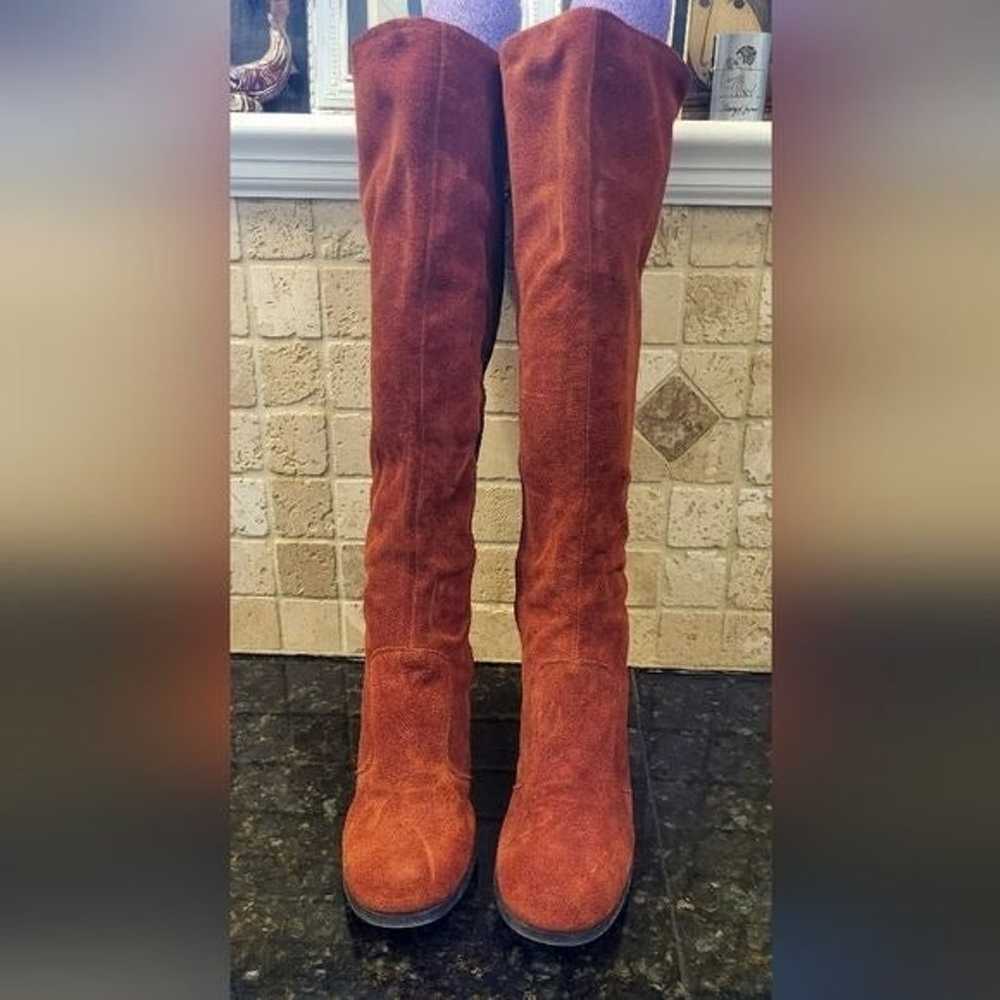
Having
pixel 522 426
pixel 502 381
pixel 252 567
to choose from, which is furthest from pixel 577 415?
pixel 252 567

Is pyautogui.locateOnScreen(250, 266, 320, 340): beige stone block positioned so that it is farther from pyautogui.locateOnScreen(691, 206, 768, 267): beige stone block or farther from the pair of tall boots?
pyautogui.locateOnScreen(691, 206, 768, 267): beige stone block

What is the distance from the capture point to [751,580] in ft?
3.28

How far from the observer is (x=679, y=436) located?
96 cm

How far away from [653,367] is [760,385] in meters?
0.10

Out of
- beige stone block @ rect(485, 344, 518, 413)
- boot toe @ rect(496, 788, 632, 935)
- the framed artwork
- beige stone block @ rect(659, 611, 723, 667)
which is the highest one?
the framed artwork

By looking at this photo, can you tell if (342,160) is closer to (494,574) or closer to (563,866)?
(494,574)

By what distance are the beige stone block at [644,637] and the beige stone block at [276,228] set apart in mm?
465

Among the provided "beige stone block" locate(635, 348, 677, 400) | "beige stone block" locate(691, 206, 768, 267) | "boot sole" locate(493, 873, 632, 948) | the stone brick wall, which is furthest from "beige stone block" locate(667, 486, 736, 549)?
"boot sole" locate(493, 873, 632, 948)

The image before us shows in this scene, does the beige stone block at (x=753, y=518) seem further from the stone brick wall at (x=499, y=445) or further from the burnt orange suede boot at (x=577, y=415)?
the burnt orange suede boot at (x=577, y=415)

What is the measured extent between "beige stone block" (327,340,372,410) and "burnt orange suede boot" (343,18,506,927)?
22cm

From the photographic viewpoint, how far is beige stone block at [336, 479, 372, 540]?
98 cm

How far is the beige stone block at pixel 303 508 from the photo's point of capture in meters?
0.98
